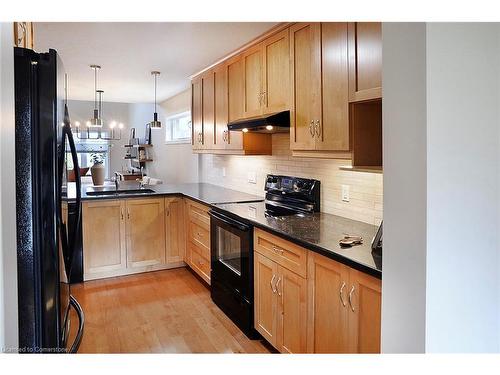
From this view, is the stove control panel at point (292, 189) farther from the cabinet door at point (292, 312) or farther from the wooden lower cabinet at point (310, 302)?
the cabinet door at point (292, 312)

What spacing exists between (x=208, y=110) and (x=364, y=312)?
122 inches

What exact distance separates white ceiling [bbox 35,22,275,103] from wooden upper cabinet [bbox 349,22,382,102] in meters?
0.99

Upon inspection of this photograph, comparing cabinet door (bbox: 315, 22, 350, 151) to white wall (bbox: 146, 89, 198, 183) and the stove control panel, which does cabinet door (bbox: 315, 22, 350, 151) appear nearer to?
the stove control panel

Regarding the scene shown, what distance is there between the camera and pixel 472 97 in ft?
3.30

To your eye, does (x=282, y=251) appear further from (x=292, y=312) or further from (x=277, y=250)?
(x=292, y=312)

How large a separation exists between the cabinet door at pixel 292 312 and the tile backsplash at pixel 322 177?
651mm

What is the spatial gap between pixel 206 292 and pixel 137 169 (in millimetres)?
6257

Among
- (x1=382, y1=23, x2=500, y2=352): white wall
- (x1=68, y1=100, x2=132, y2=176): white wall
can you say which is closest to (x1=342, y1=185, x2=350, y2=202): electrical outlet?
(x1=382, y1=23, x2=500, y2=352): white wall

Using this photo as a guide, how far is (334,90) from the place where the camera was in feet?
7.27

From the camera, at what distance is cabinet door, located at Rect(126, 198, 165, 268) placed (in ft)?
13.6

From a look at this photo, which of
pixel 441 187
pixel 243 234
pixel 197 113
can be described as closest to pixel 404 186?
pixel 441 187

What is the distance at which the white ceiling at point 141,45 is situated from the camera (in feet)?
9.65

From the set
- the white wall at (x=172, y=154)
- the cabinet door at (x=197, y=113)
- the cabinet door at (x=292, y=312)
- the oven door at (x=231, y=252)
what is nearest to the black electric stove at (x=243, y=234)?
the oven door at (x=231, y=252)
